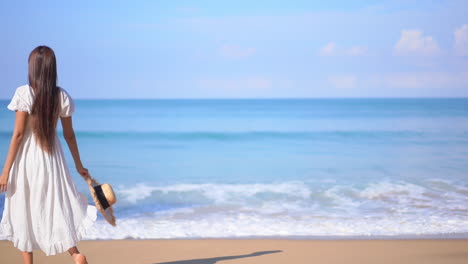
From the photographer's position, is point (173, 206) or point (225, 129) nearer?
point (173, 206)

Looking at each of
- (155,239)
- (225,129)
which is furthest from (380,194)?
(225,129)

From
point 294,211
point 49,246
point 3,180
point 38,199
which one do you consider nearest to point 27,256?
point 49,246

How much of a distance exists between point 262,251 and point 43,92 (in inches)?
79.6

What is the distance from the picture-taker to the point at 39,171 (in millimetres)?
2918

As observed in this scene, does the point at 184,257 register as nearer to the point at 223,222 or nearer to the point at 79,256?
the point at 79,256

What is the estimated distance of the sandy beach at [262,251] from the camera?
372cm

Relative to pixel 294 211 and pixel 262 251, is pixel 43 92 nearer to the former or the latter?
pixel 262 251

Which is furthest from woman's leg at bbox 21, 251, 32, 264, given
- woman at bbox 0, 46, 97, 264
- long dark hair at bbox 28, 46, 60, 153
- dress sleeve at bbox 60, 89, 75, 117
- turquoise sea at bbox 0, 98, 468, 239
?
turquoise sea at bbox 0, 98, 468, 239

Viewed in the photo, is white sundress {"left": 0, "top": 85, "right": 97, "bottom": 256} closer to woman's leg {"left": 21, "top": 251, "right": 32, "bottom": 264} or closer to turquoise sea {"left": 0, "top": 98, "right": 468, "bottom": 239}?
woman's leg {"left": 21, "top": 251, "right": 32, "bottom": 264}

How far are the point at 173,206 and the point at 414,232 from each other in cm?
272

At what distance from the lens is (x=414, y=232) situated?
4.70 metres

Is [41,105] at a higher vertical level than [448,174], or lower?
higher

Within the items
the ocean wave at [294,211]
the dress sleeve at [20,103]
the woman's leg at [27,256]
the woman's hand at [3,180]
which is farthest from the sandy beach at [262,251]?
the dress sleeve at [20,103]

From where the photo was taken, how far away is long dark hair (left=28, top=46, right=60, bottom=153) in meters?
2.82
